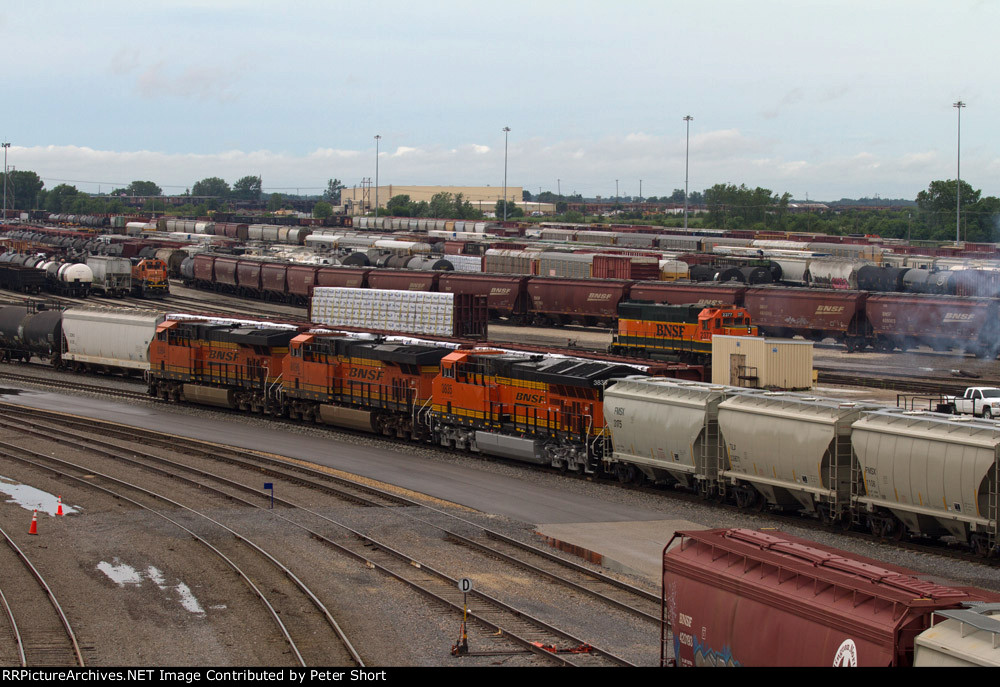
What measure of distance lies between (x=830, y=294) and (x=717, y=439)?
31489 millimetres

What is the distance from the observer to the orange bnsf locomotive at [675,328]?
46.5m

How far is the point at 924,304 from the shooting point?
4975 cm

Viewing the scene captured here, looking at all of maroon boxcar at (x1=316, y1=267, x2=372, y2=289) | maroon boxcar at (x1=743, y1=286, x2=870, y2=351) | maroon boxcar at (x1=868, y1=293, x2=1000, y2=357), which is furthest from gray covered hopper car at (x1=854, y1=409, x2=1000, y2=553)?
maroon boxcar at (x1=316, y1=267, x2=372, y2=289)

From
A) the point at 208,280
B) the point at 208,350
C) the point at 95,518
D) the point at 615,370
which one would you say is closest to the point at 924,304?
the point at 615,370

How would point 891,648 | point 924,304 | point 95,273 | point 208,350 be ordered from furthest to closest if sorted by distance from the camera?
point 95,273, point 924,304, point 208,350, point 891,648

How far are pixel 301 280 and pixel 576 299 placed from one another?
23273 millimetres

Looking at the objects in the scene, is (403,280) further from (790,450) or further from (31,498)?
(790,450)

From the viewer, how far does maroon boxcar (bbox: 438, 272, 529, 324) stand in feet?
213

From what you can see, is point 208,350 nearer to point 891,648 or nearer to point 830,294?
point 830,294

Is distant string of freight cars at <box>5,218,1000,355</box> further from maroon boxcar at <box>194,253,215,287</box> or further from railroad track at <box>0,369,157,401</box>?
railroad track at <box>0,369,157,401</box>

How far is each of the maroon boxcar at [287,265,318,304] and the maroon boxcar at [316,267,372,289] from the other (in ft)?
2.82

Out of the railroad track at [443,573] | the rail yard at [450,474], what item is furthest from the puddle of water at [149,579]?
the railroad track at [443,573]

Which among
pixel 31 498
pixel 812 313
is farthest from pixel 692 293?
pixel 31 498
